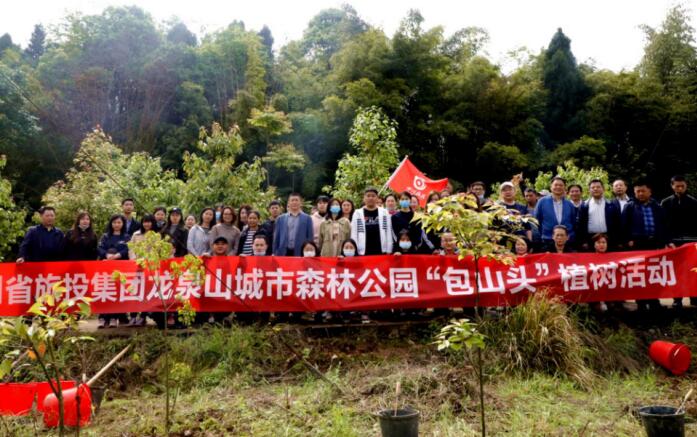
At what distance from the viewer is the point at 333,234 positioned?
7863mm

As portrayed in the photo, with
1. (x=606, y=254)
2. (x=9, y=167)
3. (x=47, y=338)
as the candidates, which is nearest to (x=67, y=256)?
(x=47, y=338)

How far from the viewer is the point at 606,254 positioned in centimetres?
731

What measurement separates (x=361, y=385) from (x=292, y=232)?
2.76 m

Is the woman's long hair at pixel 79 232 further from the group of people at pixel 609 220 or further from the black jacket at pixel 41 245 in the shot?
the group of people at pixel 609 220

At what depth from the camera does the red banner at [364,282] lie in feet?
23.4

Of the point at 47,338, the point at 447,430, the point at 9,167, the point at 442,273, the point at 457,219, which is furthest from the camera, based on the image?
the point at 9,167

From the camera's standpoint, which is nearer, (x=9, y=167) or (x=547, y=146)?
(x=9, y=167)

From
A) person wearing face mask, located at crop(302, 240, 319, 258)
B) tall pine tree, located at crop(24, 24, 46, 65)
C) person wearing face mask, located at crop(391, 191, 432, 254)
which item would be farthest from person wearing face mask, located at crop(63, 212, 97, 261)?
tall pine tree, located at crop(24, 24, 46, 65)

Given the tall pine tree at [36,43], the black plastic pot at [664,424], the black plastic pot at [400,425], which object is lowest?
the black plastic pot at [664,424]

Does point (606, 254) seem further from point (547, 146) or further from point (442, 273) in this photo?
point (547, 146)

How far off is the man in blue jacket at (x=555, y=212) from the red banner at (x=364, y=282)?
440 mm

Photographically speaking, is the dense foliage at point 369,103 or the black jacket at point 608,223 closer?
the black jacket at point 608,223

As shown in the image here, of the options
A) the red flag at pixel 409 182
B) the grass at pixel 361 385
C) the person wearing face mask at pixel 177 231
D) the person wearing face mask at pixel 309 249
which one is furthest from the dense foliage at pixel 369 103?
the grass at pixel 361 385

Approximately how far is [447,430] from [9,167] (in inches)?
997
